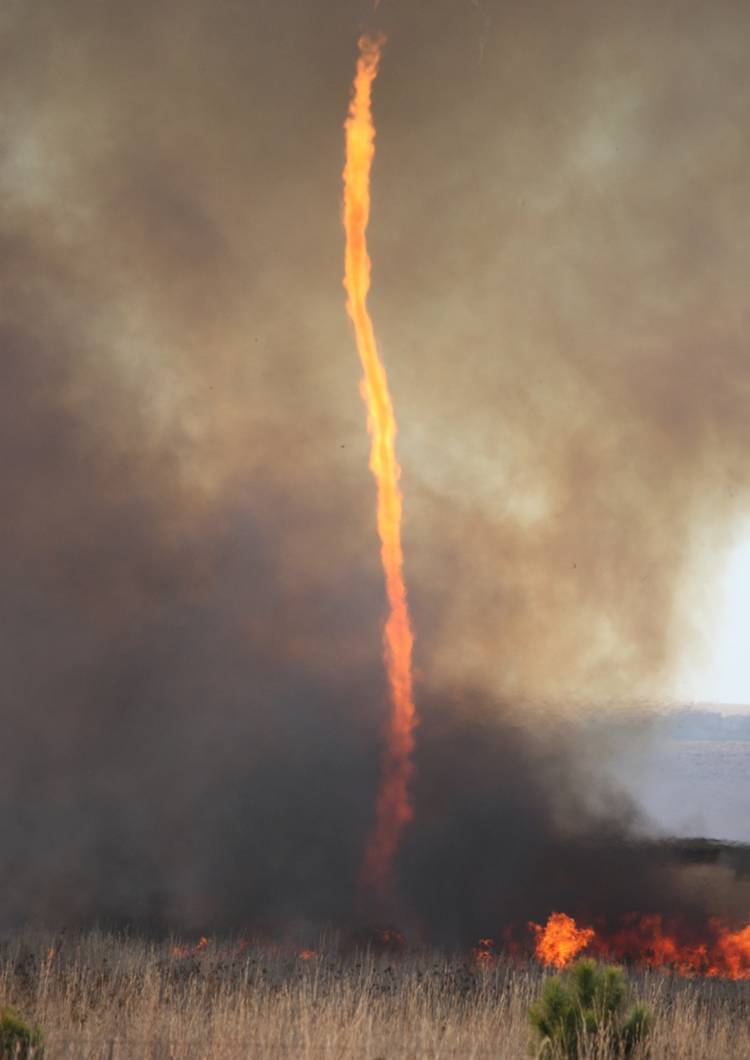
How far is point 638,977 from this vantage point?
2392cm

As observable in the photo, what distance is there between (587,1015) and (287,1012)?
492 centimetres

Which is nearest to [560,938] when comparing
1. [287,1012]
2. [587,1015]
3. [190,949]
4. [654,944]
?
[654,944]

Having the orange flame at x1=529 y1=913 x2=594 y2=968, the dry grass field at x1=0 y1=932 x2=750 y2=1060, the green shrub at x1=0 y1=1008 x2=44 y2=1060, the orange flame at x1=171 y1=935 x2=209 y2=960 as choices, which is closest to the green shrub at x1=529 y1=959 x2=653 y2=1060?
the dry grass field at x1=0 y1=932 x2=750 y2=1060

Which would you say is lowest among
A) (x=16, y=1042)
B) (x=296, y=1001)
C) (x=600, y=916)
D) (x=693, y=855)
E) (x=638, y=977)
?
(x=16, y=1042)

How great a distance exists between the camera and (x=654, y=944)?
30.4m

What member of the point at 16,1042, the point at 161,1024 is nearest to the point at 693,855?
the point at 161,1024

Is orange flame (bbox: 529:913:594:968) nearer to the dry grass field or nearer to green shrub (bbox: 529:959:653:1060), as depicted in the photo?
the dry grass field

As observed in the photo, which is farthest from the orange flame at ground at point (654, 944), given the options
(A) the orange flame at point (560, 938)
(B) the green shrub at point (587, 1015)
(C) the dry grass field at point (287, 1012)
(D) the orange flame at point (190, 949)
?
(B) the green shrub at point (587, 1015)

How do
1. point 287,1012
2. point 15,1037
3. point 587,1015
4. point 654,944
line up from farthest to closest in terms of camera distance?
1. point 654,944
2. point 287,1012
3. point 587,1015
4. point 15,1037

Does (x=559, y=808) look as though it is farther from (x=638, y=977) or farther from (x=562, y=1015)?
(x=562, y=1015)

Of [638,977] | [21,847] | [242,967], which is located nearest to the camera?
[242,967]

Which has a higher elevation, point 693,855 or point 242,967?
point 693,855

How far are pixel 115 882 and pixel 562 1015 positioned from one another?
78.0 ft

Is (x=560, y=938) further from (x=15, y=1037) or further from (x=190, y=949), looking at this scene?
(x=15, y=1037)
